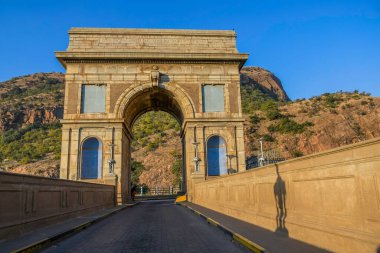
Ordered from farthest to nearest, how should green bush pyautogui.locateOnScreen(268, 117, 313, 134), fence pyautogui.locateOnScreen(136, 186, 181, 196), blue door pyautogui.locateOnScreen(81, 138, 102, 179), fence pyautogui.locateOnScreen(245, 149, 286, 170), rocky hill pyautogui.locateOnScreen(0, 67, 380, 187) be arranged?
green bush pyautogui.locateOnScreen(268, 117, 313, 134)
rocky hill pyautogui.locateOnScreen(0, 67, 380, 187)
fence pyautogui.locateOnScreen(136, 186, 181, 196)
blue door pyautogui.locateOnScreen(81, 138, 102, 179)
fence pyautogui.locateOnScreen(245, 149, 286, 170)

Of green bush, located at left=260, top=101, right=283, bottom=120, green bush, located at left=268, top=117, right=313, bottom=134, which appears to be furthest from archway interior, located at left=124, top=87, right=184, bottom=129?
green bush, located at left=260, top=101, right=283, bottom=120

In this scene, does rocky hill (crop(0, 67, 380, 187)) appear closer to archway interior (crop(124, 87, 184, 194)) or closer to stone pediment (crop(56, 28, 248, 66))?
archway interior (crop(124, 87, 184, 194))

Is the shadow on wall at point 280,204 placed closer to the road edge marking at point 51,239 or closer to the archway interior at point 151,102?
the road edge marking at point 51,239

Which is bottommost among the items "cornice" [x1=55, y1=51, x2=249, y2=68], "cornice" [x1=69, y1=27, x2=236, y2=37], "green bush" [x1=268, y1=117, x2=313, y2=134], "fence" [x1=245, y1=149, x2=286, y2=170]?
"fence" [x1=245, y1=149, x2=286, y2=170]

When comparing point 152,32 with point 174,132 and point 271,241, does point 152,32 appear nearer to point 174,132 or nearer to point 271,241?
point 271,241

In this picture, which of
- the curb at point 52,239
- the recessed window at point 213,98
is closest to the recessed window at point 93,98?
the recessed window at point 213,98

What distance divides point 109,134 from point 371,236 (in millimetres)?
20808

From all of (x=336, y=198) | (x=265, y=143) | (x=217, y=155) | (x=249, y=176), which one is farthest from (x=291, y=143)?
(x=336, y=198)

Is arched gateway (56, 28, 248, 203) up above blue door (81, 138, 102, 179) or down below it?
above

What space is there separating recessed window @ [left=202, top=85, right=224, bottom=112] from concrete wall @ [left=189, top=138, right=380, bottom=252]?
1539 centimetres

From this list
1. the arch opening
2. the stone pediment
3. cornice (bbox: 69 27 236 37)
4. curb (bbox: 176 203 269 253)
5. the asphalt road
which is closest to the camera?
Answer: curb (bbox: 176 203 269 253)

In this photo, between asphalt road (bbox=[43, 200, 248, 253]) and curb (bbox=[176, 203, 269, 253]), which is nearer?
curb (bbox=[176, 203, 269, 253])

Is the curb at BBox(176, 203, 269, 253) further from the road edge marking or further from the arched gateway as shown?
the arched gateway

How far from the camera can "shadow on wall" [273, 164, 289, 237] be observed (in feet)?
25.4
